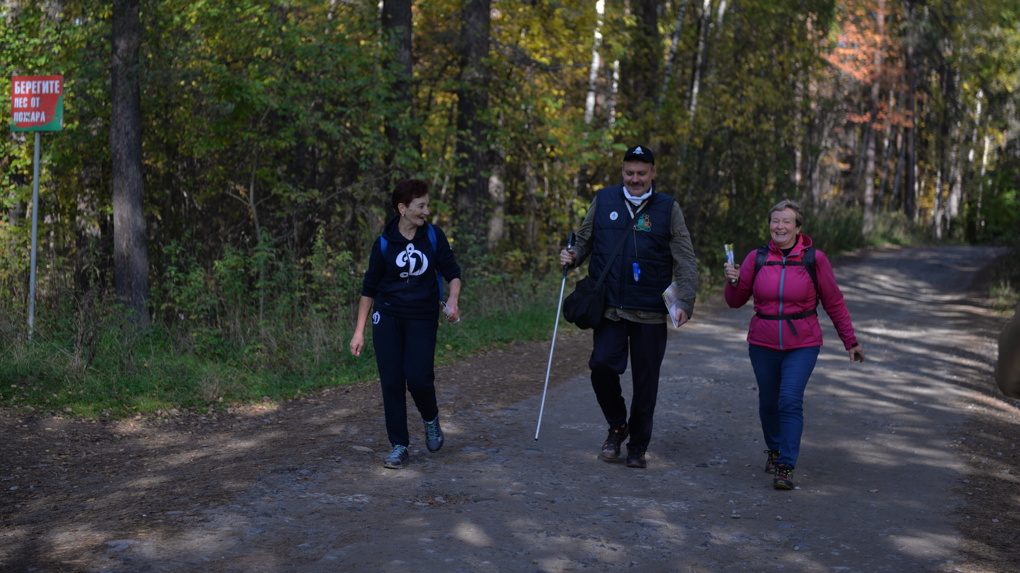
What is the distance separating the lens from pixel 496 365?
11.7m

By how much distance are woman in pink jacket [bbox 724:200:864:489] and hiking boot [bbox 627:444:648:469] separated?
0.85m

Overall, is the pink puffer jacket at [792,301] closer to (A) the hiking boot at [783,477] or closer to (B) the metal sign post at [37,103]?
(A) the hiking boot at [783,477]

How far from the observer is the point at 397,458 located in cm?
682

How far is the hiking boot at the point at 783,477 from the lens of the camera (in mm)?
6578

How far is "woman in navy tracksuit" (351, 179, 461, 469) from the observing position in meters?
6.86

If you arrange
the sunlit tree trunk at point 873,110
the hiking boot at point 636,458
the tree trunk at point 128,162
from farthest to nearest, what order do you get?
the sunlit tree trunk at point 873,110, the tree trunk at point 128,162, the hiking boot at point 636,458

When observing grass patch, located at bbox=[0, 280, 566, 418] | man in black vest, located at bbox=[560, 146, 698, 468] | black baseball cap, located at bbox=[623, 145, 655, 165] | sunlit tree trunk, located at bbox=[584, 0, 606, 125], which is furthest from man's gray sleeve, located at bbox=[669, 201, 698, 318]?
sunlit tree trunk, located at bbox=[584, 0, 606, 125]

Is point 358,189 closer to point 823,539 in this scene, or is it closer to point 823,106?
point 823,539

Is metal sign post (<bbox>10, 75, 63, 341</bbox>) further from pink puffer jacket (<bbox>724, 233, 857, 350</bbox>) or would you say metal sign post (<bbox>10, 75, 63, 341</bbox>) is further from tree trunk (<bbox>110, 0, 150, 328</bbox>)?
pink puffer jacket (<bbox>724, 233, 857, 350</bbox>)

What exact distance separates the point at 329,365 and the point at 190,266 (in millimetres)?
2617

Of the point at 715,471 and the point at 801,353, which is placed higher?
the point at 801,353

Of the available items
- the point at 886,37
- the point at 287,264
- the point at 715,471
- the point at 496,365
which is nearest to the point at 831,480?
the point at 715,471

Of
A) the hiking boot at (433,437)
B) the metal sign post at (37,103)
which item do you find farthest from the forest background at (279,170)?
the hiking boot at (433,437)

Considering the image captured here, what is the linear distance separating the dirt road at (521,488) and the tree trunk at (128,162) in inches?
135
